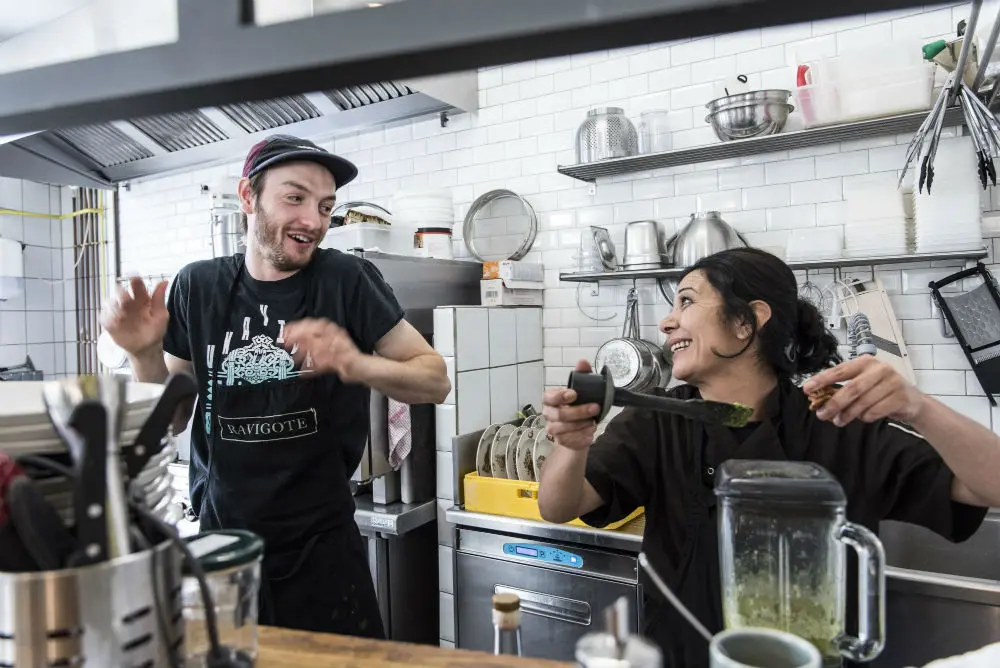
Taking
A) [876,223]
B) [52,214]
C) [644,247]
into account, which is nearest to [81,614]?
[644,247]

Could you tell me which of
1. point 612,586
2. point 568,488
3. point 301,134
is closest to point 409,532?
point 612,586

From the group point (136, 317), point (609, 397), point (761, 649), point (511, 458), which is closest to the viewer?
point (761, 649)

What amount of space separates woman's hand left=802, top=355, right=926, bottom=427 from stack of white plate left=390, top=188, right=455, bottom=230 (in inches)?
98.9

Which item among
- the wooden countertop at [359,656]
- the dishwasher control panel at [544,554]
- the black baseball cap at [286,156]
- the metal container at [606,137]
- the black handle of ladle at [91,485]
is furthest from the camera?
the metal container at [606,137]

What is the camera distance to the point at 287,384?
189 centimetres

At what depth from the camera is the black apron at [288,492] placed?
1847 millimetres

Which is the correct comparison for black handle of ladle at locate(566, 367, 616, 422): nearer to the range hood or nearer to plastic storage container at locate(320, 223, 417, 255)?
plastic storage container at locate(320, 223, 417, 255)

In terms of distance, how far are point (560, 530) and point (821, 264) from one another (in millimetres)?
Answer: 1504

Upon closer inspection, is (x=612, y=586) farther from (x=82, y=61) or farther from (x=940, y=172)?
(x=82, y=61)

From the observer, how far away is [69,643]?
2.28 feet

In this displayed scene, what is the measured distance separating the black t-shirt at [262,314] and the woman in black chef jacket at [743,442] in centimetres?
61

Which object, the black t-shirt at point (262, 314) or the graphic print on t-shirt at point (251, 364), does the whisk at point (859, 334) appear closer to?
the black t-shirt at point (262, 314)

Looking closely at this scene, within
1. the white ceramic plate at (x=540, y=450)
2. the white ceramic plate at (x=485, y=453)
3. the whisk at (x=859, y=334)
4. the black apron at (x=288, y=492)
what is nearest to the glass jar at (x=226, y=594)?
the black apron at (x=288, y=492)

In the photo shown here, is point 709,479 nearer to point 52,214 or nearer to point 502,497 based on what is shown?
point 502,497
